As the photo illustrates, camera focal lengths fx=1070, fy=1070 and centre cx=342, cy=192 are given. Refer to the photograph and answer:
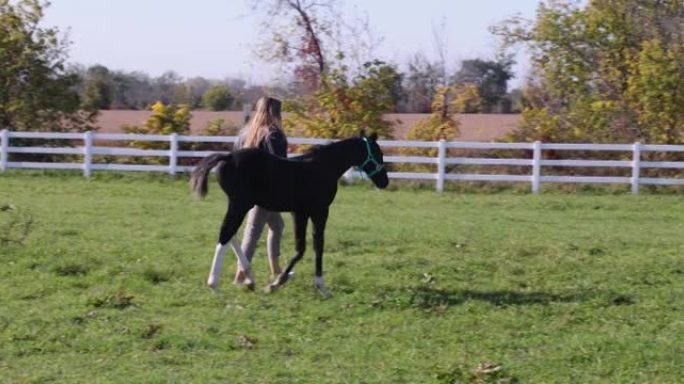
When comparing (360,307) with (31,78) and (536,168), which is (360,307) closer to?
(536,168)

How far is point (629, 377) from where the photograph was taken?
7.15 metres

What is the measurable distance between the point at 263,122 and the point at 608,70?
18197 mm

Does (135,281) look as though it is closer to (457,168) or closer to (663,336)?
(663,336)

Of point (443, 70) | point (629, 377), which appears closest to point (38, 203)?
point (629, 377)

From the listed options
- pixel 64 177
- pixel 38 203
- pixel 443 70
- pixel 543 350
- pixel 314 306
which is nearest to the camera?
pixel 543 350

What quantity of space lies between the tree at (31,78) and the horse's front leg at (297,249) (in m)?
18.2

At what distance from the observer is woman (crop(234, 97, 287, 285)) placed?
32.3 feet

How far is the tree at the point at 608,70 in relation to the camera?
23.8 m

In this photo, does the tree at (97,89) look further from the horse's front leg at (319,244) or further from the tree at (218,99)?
the horse's front leg at (319,244)

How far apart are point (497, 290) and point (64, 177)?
14446 millimetres

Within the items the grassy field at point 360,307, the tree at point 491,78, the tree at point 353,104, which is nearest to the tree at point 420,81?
the tree at point 491,78

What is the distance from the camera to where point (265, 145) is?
32.2 ft

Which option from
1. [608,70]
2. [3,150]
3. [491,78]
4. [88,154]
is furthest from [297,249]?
→ [491,78]

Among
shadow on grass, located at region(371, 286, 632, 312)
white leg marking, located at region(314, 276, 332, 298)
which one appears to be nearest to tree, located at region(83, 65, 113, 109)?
white leg marking, located at region(314, 276, 332, 298)
